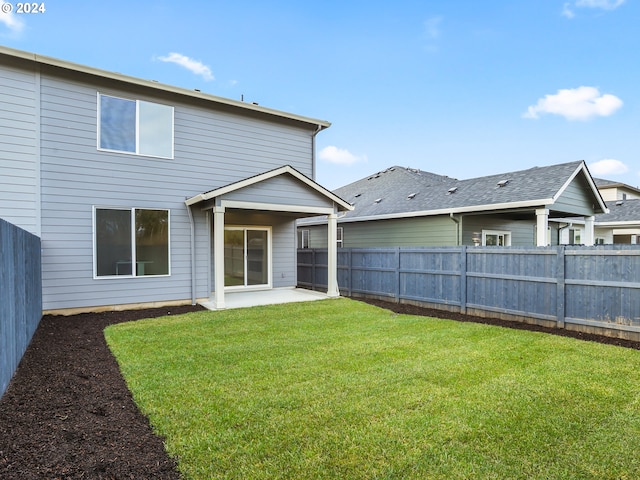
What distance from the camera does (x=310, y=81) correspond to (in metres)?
16.5

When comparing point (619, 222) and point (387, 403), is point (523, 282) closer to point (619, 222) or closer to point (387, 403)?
point (387, 403)

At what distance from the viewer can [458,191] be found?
43.3 ft

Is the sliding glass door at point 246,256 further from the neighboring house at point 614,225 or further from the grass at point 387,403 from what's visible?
the neighboring house at point 614,225

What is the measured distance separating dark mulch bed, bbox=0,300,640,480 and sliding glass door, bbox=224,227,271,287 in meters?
5.95

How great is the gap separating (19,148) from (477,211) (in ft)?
39.4

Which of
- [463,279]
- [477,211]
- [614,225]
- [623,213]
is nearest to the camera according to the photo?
[463,279]

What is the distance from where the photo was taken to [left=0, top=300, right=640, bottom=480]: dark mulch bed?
101 inches

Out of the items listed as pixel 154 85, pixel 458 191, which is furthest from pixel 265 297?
pixel 458 191

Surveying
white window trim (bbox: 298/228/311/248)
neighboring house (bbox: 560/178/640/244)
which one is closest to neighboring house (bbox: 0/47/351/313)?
white window trim (bbox: 298/228/311/248)

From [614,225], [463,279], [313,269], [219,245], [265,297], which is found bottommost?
[265,297]

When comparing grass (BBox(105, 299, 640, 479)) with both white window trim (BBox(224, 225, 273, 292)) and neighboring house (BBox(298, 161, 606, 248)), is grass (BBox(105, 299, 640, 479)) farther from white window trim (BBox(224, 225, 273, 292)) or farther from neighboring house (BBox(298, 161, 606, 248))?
neighboring house (BBox(298, 161, 606, 248))

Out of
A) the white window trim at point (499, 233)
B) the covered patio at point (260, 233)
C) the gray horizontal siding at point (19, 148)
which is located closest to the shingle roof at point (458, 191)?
the white window trim at point (499, 233)

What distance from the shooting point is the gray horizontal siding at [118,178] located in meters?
8.15

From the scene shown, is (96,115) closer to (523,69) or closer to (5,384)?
(5,384)
